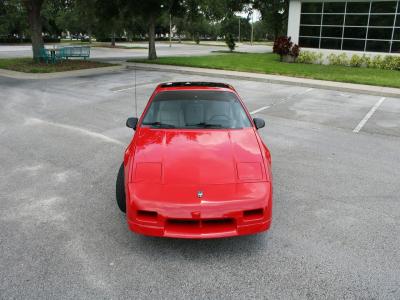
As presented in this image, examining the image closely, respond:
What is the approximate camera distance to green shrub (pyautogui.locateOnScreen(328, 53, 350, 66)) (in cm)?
2448

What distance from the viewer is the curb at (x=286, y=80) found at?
15.1 meters

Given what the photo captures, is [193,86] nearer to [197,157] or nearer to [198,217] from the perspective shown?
[197,157]

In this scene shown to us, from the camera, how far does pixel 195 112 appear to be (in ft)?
17.3

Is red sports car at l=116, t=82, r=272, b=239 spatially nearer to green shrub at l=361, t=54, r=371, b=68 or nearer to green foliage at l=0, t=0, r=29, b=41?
green shrub at l=361, t=54, r=371, b=68

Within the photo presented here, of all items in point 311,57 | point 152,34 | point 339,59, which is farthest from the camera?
point 152,34

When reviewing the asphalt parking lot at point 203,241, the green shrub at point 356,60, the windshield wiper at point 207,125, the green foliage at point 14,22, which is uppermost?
the green foliage at point 14,22

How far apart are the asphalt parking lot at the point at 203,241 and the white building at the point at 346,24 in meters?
16.8

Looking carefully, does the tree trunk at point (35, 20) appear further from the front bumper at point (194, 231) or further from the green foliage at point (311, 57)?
the front bumper at point (194, 231)

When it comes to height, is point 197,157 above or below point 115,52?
below

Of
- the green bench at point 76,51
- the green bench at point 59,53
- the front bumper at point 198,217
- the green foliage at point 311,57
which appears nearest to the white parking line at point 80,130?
the front bumper at point 198,217

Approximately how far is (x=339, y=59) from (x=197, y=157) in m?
23.0

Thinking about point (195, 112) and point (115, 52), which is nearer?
point (195, 112)

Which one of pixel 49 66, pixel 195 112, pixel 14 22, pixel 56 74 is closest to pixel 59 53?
pixel 49 66

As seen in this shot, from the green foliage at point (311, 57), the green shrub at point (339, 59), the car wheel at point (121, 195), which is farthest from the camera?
the green foliage at point (311, 57)
